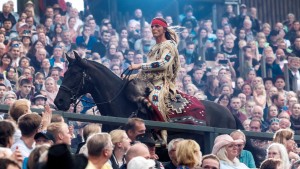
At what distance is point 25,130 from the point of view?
13.7 m

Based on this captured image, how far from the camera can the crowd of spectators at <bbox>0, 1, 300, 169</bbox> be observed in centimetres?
1398

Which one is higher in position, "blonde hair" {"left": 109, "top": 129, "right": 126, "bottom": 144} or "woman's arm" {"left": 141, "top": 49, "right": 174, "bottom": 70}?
"woman's arm" {"left": 141, "top": 49, "right": 174, "bottom": 70}

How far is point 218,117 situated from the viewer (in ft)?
66.1

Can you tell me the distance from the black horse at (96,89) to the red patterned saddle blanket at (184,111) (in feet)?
1.07

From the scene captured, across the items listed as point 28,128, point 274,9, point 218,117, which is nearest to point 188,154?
point 28,128

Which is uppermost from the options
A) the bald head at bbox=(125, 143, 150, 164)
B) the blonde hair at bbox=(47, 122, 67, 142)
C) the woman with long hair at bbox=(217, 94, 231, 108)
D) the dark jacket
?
the dark jacket

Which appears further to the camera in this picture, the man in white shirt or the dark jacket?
the dark jacket

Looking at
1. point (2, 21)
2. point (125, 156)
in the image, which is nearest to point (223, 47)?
point (2, 21)

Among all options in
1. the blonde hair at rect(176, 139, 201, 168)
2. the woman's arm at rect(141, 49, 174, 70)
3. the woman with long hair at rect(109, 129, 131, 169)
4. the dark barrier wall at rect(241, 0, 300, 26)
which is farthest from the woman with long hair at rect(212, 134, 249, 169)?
the dark barrier wall at rect(241, 0, 300, 26)

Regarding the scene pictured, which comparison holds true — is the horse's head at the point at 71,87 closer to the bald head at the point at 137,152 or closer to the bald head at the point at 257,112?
the bald head at the point at 137,152

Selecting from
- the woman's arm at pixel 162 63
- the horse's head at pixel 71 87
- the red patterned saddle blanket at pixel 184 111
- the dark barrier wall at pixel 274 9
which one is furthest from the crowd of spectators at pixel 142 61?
the woman's arm at pixel 162 63

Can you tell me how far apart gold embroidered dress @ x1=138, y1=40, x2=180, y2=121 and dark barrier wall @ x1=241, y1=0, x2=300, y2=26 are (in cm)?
1451

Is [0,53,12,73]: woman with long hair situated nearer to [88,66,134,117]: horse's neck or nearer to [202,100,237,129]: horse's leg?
[88,66,134,117]: horse's neck

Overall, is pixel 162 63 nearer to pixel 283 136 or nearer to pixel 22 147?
pixel 283 136
